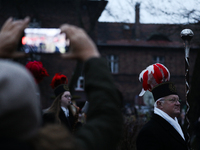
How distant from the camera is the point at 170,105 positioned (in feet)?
12.7

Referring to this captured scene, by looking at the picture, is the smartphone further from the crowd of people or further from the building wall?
the crowd of people

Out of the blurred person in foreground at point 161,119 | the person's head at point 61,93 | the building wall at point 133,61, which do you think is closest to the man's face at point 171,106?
the blurred person in foreground at point 161,119

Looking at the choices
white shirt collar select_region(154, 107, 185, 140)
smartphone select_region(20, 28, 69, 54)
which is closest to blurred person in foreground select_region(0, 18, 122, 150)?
white shirt collar select_region(154, 107, 185, 140)

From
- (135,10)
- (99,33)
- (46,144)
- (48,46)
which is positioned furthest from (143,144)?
(99,33)

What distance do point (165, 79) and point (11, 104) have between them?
11.0ft

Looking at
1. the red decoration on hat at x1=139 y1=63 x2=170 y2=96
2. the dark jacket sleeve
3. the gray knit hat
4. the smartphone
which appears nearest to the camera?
the gray knit hat

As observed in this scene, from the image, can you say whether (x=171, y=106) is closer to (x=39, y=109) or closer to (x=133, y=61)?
(x=39, y=109)

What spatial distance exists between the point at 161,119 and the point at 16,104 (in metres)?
2.92

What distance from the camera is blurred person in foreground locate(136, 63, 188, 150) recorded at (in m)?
3.44

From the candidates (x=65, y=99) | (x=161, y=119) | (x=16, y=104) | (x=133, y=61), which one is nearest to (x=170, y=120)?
(x=161, y=119)

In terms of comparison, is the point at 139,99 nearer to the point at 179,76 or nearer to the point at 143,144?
the point at 179,76

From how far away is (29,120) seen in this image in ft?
3.32

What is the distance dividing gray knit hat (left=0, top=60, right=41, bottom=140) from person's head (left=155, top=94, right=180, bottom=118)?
3.00 metres

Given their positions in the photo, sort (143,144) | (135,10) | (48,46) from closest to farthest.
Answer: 1. (143,144)
2. (135,10)
3. (48,46)
